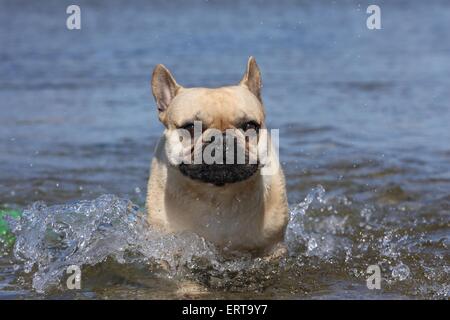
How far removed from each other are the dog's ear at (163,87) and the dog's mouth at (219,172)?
0.76m

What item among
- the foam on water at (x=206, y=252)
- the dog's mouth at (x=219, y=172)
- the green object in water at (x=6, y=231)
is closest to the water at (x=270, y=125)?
the foam on water at (x=206, y=252)

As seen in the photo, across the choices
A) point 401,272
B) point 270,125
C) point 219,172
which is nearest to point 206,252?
point 219,172

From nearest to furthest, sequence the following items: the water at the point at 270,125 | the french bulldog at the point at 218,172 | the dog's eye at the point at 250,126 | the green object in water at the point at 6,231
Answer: the french bulldog at the point at 218,172, the dog's eye at the point at 250,126, the water at the point at 270,125, the green object in water at the point at 6,231

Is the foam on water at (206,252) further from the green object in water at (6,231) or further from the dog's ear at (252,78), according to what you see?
the dog's ear at (252,78)

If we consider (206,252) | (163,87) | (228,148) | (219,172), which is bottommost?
(206,252)

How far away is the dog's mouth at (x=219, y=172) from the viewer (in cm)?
529

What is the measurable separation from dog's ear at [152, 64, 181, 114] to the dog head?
13 cm

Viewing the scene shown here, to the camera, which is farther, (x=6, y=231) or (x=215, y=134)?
(x=6, y=231)

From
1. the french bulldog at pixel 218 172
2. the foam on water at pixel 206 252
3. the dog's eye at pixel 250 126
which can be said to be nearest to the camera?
the french bulldog at pixel 218 172

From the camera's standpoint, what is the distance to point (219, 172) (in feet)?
17.4

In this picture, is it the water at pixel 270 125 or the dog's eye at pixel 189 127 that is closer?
the dog's eye at pixel 189 127

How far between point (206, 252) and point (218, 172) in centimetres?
79

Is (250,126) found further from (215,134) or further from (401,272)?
(401,272)

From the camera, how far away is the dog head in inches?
207
